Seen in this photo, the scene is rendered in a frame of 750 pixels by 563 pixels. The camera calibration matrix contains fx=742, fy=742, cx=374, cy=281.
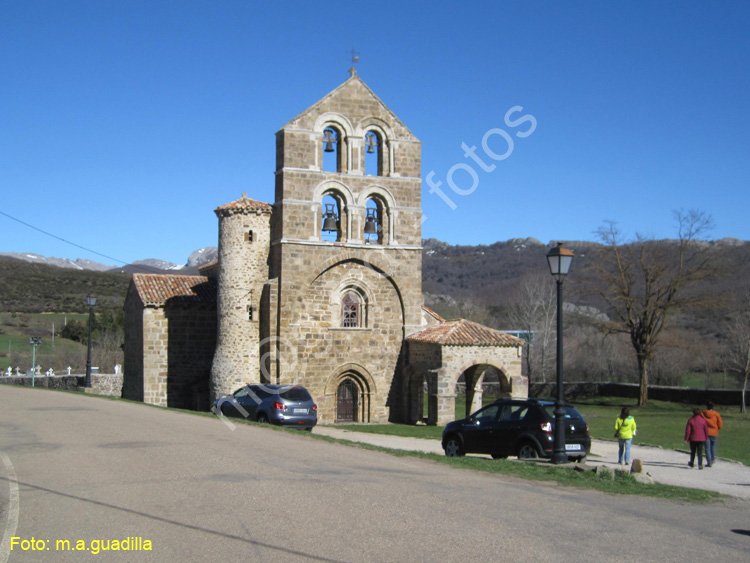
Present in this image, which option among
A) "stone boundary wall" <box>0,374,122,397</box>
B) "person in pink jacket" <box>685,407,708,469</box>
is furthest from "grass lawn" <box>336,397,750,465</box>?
"stone boundary wall" <box>0,374,122,397</box>

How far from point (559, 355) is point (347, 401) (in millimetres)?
16715

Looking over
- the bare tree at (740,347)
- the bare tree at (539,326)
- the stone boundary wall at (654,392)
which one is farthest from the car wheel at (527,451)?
the bare tree at (539,326)

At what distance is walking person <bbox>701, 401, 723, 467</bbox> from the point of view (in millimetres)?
17516

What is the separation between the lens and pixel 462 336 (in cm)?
2895

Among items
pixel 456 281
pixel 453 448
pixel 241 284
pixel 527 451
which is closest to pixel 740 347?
pixel 241 284

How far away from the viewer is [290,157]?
28734mm

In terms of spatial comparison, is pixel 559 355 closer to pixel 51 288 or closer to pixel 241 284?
pixel 241 284

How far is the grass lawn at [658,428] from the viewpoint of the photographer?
23923 millimetres

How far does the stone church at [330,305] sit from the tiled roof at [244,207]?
0.05 metres

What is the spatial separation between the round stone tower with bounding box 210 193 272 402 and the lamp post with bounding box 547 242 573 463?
16.1 meters

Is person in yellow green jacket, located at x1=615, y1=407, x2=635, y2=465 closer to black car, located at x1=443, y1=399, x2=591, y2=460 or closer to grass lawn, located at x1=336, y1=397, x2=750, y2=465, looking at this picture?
black car, located at x1=443, y1=399, x2=591, y2=460

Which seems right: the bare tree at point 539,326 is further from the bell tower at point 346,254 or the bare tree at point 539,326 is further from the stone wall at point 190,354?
the stone wall at point 190,354

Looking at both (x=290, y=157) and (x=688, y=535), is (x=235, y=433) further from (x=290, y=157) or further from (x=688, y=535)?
(x=290, y=157)

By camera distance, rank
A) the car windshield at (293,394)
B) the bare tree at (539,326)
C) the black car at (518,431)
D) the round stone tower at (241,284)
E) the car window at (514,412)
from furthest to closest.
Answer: the bare tree at (539,326) < the round stone tower at (241,284) < the car windshield at (293,394) < the car window at (514,412) < the black car at (518,431)
